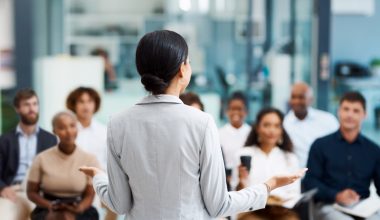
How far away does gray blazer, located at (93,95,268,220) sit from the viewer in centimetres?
177

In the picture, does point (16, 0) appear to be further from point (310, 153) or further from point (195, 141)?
point (195, 141)

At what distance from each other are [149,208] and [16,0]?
4.09 m

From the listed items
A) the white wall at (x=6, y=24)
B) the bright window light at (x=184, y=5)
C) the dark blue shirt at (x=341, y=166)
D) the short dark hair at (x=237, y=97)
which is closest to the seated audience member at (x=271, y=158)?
the dark blue shirt at (x=341, y=166)

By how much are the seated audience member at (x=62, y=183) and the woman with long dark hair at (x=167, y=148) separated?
179cm

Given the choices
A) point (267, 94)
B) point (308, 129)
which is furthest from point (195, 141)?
point (267, 94)

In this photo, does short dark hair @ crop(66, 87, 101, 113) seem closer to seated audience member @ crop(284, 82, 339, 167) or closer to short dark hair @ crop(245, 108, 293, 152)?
short dark hair @ crop(245, 108, 293, 152)

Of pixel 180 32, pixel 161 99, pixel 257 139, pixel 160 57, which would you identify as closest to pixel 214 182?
→ pixel 161 99

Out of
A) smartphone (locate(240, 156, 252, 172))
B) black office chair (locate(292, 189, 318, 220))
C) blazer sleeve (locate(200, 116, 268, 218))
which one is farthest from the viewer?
black office chair (locate(292, 189, 318, 220))

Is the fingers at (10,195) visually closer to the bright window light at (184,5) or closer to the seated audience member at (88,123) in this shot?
the seated audience member at (88,123)

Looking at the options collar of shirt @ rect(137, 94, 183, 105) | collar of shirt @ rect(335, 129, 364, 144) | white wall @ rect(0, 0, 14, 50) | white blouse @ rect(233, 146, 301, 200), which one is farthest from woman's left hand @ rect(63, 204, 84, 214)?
white wall @ rect(0, 0, 14, 50)

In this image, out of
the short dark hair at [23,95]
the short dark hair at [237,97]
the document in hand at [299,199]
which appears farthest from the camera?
the short dark hair at [237,97]

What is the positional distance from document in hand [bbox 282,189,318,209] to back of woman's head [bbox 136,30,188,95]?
1860 mm

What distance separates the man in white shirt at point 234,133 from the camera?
166 inches

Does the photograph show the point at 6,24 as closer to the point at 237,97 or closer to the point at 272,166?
the point at 237,97
